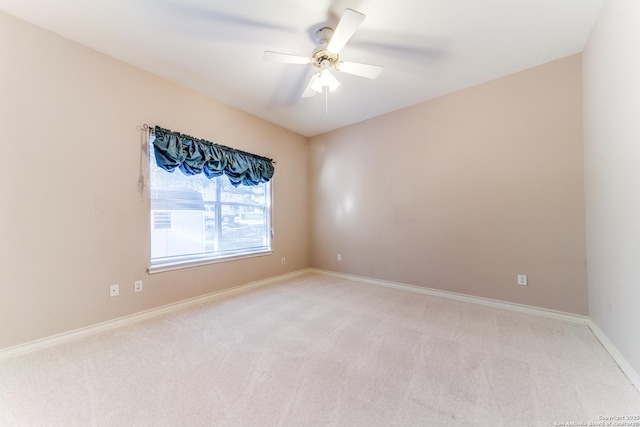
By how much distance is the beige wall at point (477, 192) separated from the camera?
2.50 metres

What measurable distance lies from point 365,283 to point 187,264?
2.55 meters

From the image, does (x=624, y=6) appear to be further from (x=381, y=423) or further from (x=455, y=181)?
(x=381, y=423)

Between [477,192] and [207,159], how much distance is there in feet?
10.9

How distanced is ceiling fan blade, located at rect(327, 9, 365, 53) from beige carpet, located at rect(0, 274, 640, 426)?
2354mm

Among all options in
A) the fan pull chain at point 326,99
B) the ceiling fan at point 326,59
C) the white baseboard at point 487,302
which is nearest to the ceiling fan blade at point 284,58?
the ceiling fan at point 326,59

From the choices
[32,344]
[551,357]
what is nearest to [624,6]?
[551,357]

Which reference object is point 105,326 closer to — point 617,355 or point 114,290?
point 114,290

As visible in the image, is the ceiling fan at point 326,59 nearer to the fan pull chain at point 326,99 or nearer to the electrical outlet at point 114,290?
the fan pull chain at point 326,99

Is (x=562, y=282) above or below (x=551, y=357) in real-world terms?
above

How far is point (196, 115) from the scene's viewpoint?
10.2ft

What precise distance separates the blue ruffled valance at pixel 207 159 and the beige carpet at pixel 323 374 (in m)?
1.69

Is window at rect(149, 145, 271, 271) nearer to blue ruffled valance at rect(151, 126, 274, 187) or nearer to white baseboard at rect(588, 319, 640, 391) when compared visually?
blue ruffled valance at rect(151, 126, 274, 187)

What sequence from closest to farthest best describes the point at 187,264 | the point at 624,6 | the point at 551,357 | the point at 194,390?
the point at 194,390 < the point at 624,6 < the point at 551,357 < the point at 187,264

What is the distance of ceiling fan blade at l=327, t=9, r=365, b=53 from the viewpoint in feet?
5.25
